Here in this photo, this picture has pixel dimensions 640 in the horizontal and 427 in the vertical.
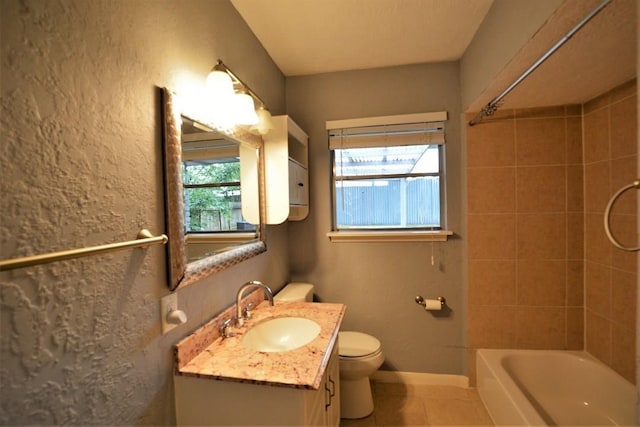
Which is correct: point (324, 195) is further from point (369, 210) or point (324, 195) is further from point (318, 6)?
point (318, 6)

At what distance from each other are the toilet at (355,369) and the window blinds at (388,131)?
123 cm

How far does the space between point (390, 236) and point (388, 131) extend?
31.8 inches

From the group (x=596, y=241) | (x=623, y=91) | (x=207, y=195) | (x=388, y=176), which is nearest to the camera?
(x=207, y=195)

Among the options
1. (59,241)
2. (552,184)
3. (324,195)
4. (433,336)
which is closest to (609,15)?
(552,184)

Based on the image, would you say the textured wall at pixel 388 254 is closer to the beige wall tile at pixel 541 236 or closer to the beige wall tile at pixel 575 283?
the beige wall tile at pixel 541 236

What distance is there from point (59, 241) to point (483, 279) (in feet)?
7.42

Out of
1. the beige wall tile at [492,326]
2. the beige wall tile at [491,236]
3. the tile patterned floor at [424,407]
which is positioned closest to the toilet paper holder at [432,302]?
the beige wall tile at [492,326]

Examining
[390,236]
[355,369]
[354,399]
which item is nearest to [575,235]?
[390,236]

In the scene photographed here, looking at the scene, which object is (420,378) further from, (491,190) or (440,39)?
(440,39)

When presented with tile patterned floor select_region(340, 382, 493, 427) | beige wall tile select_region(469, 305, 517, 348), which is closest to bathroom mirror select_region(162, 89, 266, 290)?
tile patterned floor select_region(340, 382, 493, 427)

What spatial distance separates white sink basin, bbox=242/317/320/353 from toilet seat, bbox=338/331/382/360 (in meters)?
0.47

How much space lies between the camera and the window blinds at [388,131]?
2.05 meters

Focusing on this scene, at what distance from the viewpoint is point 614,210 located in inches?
65.1

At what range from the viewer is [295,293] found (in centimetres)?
193
